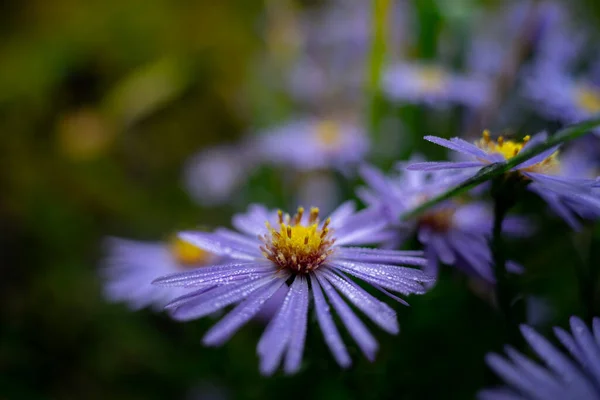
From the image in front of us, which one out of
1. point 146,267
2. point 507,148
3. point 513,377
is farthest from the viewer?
point 146,267

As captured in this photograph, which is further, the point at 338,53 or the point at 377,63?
the point at 338,53

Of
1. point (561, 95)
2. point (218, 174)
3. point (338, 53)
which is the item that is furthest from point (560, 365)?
point (338, 53)

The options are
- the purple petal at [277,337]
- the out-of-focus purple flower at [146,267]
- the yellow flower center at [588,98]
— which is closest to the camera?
the purple petal at [277,337]

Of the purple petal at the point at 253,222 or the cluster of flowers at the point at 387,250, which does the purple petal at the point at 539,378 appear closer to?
the cluster of flowers at the point at 387,250

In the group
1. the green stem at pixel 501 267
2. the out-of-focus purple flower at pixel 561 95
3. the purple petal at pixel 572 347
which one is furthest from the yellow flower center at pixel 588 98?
the purple petal at pixel 572 347

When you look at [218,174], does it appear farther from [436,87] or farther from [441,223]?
[441,223]

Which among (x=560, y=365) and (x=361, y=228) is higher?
(x=361, y=228)

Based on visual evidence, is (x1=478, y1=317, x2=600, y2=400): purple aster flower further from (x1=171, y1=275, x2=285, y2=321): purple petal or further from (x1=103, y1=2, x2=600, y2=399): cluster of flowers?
(x1=171, y1=275, x2=285, y2=321): purple petal
